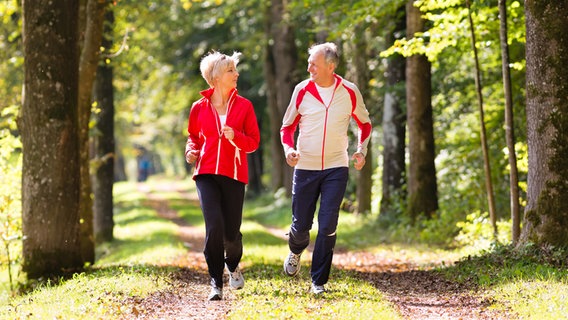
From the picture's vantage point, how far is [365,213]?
71.3 feet

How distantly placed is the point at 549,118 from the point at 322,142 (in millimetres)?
3244

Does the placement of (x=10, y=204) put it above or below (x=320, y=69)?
below

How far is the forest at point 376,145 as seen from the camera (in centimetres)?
967

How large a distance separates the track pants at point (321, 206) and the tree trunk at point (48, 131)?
3.69m

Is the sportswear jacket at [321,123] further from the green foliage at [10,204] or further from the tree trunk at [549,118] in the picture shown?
the green foliage at [10,204]

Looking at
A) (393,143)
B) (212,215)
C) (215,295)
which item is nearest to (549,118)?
(212,215)

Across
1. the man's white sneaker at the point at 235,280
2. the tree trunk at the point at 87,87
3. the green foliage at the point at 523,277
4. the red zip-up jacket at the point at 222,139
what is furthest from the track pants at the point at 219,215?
the tree trunk at the point at 87,87

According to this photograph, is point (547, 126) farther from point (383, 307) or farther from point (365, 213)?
point (365, 213)

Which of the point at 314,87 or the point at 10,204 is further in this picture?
the point at 10,204

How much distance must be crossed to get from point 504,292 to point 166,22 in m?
24.9

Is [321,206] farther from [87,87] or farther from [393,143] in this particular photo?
[393,143]

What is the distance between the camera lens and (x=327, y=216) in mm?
8078

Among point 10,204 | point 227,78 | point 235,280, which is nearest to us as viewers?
point 227,78

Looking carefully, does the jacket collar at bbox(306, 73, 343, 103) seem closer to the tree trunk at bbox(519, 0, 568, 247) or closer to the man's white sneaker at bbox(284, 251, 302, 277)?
the man's white sneaker at bbox(284, 251, 302, 277)
